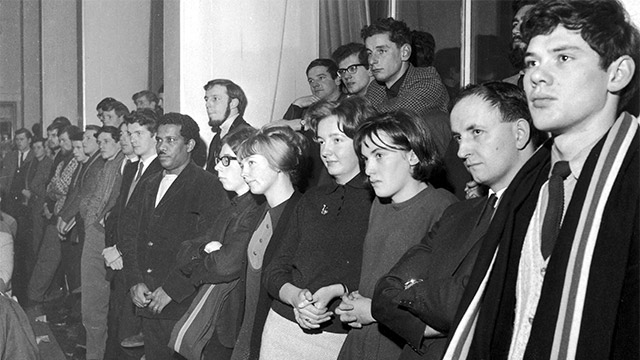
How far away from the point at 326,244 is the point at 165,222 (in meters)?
1.79

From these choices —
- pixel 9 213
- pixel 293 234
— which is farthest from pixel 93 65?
pixel 293 234

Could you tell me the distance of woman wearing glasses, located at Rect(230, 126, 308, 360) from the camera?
322 centimetres

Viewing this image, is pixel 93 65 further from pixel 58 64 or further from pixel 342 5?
pixel 342 5

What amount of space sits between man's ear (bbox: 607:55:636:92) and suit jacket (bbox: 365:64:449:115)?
168cm

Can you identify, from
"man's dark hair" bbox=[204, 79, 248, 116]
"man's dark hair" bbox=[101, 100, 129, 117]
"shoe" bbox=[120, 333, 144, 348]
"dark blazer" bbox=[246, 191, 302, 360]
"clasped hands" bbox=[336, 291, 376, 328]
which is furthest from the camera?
"man's dark hair" bbox=[101, 100, 129, 117]

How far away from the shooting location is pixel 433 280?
1995 millimetres

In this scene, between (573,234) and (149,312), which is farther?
(149,312)

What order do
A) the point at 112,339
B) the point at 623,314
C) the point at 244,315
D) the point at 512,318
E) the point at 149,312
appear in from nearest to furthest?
1. the point at 623,314
2. the point at 512,318
3. the point at 244,315
4. the point at 149,312
5. the point at 112,339

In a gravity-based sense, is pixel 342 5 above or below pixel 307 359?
above

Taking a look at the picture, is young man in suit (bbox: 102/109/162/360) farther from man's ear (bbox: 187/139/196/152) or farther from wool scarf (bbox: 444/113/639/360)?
wool scarf (bbox: 444/113/639/360)

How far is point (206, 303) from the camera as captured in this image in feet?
11.7

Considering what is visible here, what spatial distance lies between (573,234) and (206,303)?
2.34 metres

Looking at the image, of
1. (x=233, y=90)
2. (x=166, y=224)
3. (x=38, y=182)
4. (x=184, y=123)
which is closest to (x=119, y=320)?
(x=166, y=224)

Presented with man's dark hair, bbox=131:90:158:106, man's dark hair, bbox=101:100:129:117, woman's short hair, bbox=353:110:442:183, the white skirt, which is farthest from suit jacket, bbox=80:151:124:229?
woman's short hair, bbox=353:110:442:183
